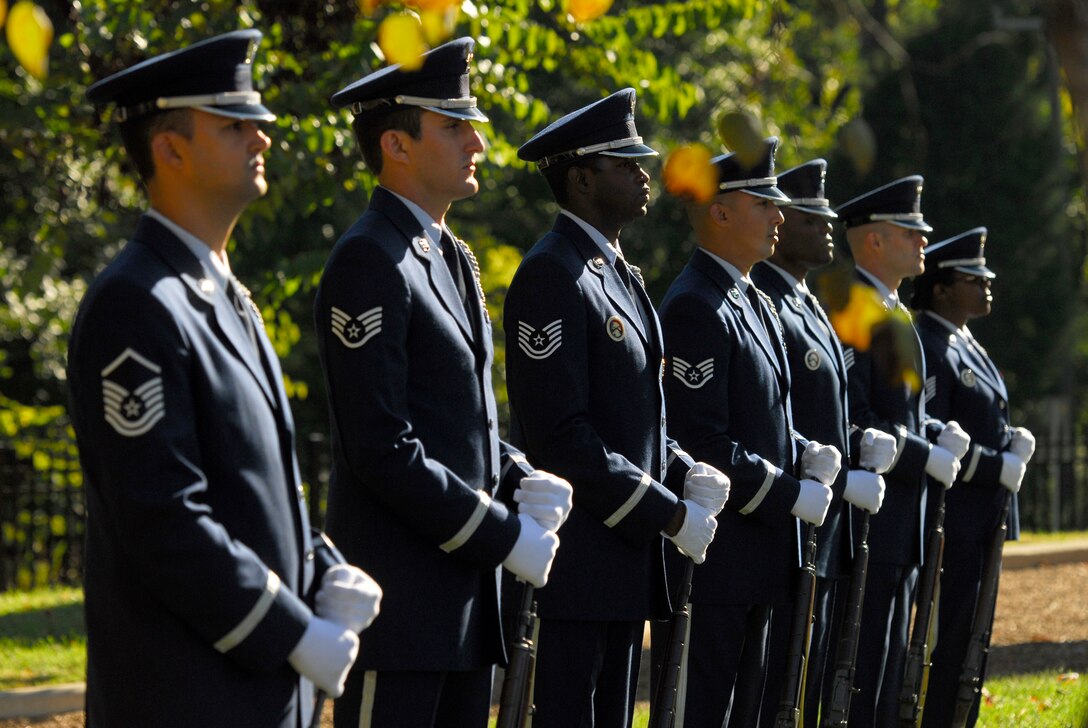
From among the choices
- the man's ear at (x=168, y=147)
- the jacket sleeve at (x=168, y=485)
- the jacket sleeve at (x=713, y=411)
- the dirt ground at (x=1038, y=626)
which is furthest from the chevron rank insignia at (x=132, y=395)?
the dirt ground at (x=1038, y=626)

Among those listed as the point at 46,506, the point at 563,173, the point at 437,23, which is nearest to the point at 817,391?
the point at 563,173

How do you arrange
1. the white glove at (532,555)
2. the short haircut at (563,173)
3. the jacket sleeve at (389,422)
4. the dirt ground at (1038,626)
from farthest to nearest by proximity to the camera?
the dirt ground at (1038,626) → the short haircut at (563,173) → the white glove at (532,555) → the jacket sleeve at (389,422)

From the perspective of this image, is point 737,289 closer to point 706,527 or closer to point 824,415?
point 824,415

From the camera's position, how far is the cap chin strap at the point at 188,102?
10.6 ft

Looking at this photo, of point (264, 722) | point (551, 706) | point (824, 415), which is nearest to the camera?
point (264, 722)

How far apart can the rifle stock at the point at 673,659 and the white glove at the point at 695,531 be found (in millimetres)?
251

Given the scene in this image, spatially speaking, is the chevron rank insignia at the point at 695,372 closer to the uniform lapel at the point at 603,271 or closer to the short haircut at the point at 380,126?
the uniform lapel at the point at 603,271

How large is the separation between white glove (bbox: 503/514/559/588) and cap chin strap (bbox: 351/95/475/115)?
105 centimetres

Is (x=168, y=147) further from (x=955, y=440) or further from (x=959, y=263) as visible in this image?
(x=959, y=263)

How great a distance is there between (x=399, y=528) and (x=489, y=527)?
0.73 ft

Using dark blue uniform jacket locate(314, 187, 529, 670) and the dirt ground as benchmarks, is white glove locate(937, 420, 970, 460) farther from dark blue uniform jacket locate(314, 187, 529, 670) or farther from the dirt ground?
dark blue uniform jacket locate(314, 187, 529, 670)

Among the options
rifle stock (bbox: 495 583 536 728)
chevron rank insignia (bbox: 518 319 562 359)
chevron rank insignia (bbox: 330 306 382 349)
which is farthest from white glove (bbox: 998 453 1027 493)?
chevron rank insignia (bbox: 330 306 382 349)

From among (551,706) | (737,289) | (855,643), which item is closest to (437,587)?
(551,706)

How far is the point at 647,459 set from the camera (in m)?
4.66
